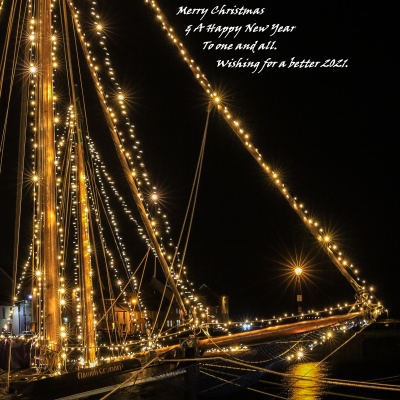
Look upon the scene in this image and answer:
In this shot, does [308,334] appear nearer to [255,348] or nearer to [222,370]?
[255,348]

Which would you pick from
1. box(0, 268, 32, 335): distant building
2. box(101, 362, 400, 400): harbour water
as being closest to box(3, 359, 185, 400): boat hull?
box(101, 362, 400, 400): harbour water

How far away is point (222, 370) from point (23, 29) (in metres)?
12.2

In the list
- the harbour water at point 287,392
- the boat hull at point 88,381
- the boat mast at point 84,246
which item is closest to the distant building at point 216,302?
the harbour water at point 287,392

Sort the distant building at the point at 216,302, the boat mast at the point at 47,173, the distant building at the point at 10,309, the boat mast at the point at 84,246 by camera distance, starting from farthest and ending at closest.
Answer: the distant building at the point at 216,302 → the distant building at the point at 10,309 → the boat mast at the point at 84,246 → the boat mast at the point at 47,173

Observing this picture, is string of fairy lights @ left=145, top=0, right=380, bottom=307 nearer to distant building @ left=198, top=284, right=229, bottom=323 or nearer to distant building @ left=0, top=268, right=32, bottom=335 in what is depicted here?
distant building @ left=0, top=268, right=32, bottom=335

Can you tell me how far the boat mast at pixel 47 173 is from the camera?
44.1 ft

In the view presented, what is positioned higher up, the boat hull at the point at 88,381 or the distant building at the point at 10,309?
the distant building at the point at 10,309

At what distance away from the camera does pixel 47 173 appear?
45.7ft

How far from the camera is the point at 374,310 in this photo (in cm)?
1485

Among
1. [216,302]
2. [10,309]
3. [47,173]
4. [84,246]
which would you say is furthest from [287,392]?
[216,302]

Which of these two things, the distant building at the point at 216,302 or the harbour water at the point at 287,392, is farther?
the distant building at the point at 216,302

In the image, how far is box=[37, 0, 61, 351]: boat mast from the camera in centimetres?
1343

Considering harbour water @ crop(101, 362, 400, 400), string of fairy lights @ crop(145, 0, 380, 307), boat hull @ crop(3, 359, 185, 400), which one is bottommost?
harbour water @ crop(101, 362, 400, 400)

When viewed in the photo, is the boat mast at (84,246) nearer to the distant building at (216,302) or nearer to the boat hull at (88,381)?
the boat hull at (88,381)
